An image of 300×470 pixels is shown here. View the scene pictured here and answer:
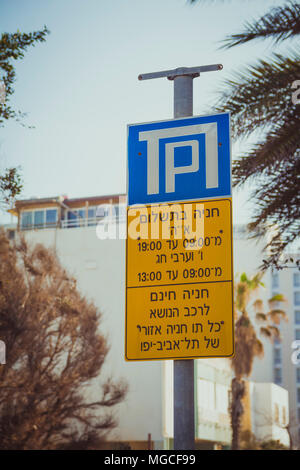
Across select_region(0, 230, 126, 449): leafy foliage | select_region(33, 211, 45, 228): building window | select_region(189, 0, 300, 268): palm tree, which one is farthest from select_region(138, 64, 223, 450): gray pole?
select_region(33, 211, 45, 228): building window

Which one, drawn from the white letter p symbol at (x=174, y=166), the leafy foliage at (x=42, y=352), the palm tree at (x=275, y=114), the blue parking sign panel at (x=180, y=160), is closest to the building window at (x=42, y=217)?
the leafy foliage at (x=42, y=352)

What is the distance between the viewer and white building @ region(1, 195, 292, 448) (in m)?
39.5

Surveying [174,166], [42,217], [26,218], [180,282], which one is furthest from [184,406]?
[26,218]

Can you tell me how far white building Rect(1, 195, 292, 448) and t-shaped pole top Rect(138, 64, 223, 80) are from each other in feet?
97.1

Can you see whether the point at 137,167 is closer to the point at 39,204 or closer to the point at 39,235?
the point at 39,235

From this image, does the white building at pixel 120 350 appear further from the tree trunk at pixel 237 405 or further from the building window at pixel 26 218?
the tree trunk at pixel 237 405

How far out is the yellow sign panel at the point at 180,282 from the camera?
407 centimetres

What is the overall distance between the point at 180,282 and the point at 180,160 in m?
0.79

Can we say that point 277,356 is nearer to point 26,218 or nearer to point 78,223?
point 26,218

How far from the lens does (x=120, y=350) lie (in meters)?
41.2

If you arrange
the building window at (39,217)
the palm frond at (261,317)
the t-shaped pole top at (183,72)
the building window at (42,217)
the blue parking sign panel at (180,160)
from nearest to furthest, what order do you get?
the blue parking sign panel at (180,160) → the t-shaped pole top at (183,72) → the palm frond at (261,317) → the building window at (42,217) → the building window at (39,217)

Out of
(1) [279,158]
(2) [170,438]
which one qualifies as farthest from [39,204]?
(1) [279,158]

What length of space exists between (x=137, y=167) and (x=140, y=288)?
817 millimetres

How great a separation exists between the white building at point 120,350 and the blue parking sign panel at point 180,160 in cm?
2977
